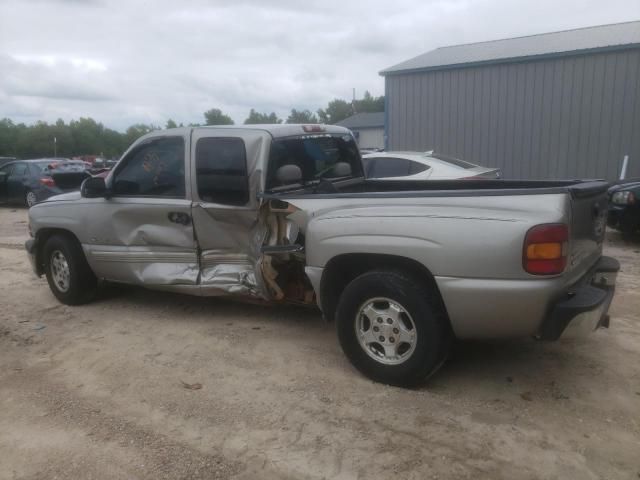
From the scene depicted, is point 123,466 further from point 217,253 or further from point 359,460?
point 217,253

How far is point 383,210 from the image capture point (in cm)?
365

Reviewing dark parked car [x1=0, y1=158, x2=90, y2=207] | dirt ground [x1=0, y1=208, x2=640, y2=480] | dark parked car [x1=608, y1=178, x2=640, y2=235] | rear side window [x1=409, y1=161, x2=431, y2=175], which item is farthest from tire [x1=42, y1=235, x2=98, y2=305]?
dark parked car [x1=0, y1=158, x2=90, y2=207]

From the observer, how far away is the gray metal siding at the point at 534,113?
11.9m

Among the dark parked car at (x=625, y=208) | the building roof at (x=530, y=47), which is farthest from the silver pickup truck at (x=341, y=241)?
the building roof at (x=530, y=47)

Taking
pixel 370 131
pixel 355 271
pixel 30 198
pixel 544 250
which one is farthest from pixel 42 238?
pixel 370 131

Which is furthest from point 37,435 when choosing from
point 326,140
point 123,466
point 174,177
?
→ point 326,140

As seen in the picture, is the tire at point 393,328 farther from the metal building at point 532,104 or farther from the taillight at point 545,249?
the metal building at point 532,104

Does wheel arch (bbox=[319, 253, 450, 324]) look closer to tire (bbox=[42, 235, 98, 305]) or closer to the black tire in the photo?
tire (bbox=[42, 235, 98, 305])

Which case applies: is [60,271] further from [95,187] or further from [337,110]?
[337,110]

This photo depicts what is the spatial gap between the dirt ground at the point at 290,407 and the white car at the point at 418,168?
143 inches

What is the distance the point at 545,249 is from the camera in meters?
3.09

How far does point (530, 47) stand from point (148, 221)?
11.5 meters

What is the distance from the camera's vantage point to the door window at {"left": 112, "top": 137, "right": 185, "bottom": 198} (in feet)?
16.5

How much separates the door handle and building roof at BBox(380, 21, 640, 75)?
33.5 feet
